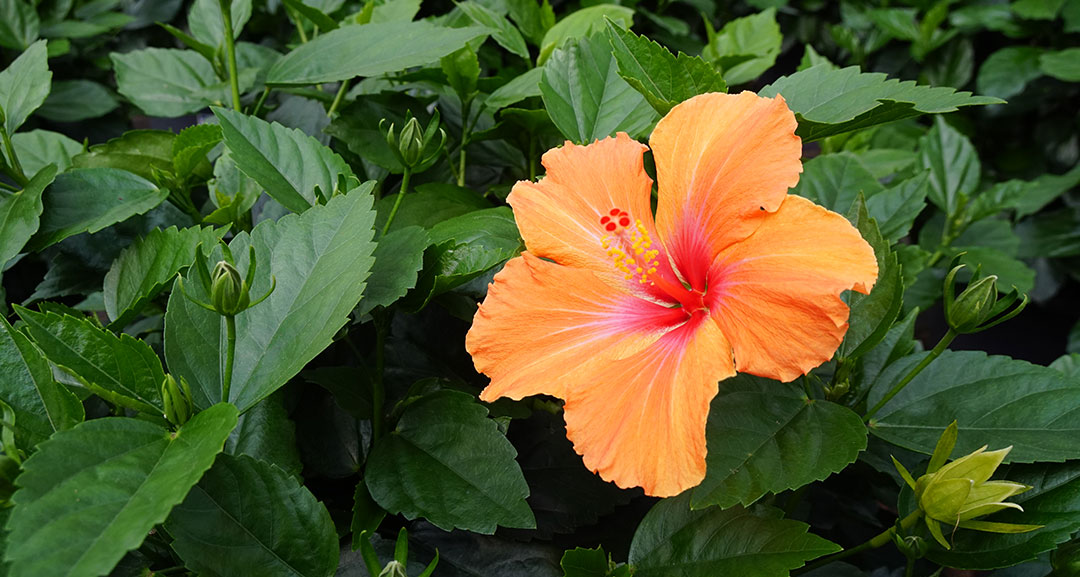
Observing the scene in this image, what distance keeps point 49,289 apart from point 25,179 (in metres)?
0.14

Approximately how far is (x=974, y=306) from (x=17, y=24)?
1698 millimetres

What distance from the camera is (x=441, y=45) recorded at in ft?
2.74

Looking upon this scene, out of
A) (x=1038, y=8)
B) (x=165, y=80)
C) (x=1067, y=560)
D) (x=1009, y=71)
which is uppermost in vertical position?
(x=165, y=80)

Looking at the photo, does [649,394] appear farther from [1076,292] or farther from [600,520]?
[1076,292]

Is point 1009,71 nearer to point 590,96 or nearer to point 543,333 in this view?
point 590,96

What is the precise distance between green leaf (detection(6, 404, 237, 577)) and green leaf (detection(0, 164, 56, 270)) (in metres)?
0.29

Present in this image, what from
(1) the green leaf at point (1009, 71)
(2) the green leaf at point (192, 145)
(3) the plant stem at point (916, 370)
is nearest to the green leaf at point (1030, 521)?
(3) the plant stem at point (916, 370)

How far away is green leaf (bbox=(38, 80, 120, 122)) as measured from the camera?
1.54 m

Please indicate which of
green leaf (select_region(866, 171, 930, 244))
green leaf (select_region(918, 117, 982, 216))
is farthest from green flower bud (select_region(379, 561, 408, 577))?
green leaf (select_region(918, 117, 982, 216))

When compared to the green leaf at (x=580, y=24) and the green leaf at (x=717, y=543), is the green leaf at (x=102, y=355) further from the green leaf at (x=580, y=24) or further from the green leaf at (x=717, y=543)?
the green leaf at (x=580, y=24)

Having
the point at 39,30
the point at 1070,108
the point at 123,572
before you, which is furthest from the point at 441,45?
the point at 1070,108

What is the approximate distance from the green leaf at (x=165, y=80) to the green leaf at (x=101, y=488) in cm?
65

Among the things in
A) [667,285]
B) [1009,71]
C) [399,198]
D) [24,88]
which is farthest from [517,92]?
[1009,71]

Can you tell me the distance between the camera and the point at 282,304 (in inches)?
26.4
